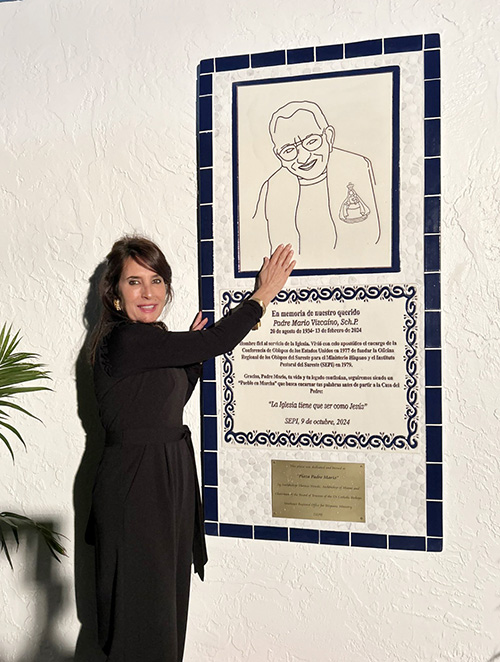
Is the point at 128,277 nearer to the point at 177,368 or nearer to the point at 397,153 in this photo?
the point at 177,368

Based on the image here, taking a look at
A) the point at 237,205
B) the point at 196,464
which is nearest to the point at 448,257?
the point at 237,205

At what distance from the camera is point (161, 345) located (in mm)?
2367

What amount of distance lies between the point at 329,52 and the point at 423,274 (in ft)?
2.56

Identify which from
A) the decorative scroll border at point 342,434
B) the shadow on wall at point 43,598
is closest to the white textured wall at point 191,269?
the shadow on wall at point 43,598

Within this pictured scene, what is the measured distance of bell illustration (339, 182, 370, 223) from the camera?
2.52 metres

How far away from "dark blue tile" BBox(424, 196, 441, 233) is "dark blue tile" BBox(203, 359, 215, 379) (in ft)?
2.72

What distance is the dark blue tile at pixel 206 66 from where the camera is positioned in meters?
2.63

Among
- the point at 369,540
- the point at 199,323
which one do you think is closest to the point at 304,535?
the point at 369,540

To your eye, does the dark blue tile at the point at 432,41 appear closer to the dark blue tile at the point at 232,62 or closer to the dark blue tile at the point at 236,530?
the dark blue tile at the point at 232,62

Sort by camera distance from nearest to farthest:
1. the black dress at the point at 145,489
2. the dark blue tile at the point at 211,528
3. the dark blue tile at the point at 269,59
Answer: the black dress at the point at 145,489, the dark blue tile at the point at 269,59, the dark blue tile at the point at 211,528

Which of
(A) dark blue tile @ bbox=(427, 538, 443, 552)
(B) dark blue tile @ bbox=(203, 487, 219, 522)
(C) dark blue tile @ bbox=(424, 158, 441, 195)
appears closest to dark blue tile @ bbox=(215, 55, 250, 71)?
(C) dark blue tile @ bbox=(424, 158, 441, 195)

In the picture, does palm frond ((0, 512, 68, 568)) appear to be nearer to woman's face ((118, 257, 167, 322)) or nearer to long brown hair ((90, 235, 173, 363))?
long brown hair ((90, 235, 173, 363))

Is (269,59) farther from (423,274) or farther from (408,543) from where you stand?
(408,543)

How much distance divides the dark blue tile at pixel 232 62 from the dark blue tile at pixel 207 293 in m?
0.70
